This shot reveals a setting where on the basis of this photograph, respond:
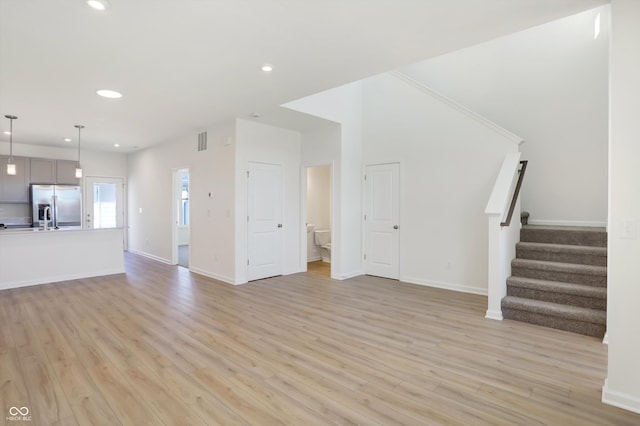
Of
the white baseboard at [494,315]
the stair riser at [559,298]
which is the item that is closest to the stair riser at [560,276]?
the stair riser at [559,298]

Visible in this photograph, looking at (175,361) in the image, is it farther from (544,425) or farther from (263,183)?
(263,183)

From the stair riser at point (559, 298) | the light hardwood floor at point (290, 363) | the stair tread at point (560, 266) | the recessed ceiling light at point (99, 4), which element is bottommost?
the light hardwood floor at point (290, 363)

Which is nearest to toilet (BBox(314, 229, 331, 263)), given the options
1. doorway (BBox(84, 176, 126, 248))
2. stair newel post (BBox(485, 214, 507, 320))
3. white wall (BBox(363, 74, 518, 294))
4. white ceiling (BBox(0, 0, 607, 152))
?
white wall (BBox(363, 74, 518, 294))

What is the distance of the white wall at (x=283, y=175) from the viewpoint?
18.1 feet

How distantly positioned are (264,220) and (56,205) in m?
5.27

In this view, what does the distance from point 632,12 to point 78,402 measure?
4461mm

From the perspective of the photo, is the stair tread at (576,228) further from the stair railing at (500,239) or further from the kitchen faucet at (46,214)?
the kitchen faucet at (46,214)

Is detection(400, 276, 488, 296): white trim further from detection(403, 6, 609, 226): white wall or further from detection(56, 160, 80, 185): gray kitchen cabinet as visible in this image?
detection(56, 160, 80, 185): gray kitchen cabinet

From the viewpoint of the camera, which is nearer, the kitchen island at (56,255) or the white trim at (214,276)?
the kitchen island at (56,255)

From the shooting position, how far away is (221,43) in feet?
9.18

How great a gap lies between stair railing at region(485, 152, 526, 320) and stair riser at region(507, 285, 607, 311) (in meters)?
0.14

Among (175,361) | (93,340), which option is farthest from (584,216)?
(93,340)

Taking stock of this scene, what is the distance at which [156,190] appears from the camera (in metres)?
7.79

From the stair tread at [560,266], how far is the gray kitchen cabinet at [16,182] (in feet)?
31.0
